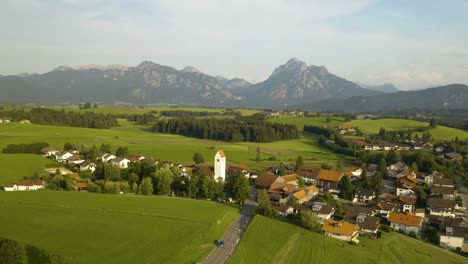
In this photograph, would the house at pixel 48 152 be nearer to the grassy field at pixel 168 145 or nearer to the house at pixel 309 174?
the grassy field at pixel 168 145

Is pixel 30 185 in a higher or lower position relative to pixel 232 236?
higher

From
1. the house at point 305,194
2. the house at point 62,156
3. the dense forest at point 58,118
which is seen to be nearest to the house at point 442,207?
the house at point 305,194

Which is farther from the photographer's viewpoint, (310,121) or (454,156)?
(310,121)

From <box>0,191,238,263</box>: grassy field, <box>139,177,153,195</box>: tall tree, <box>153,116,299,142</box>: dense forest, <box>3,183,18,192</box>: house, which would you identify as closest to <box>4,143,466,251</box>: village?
<box>3,183,18,192</box>: house

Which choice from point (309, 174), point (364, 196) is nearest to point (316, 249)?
point (364, 196)

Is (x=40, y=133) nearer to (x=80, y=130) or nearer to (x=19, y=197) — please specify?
(x=80, y=130)

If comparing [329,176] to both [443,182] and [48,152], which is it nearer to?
[443,182]

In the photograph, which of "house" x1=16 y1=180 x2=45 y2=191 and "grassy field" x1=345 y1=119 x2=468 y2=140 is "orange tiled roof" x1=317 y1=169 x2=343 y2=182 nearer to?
"house" x1=16 y1=180 x2=45 y2=191

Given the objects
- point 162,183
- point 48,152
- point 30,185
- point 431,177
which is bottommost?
point 431,177
